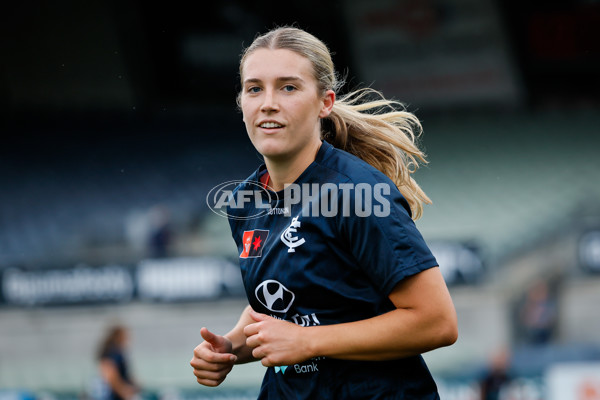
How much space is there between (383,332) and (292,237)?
32cm

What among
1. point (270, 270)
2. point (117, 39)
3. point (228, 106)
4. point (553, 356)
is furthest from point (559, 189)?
point (270, 270)

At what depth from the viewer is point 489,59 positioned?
997 cm

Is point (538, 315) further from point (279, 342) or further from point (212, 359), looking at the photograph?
point (279, 342)

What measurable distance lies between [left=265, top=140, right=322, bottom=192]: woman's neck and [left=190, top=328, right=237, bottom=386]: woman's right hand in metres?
0.44

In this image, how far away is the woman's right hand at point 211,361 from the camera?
1941 millimetres

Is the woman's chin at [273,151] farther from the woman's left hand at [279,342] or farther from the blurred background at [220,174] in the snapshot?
the blurred background at [220,174]

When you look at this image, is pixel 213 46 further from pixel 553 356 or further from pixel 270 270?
pixel 270 270

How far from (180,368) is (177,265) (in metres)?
1.31

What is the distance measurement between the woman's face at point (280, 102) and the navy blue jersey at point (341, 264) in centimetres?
10

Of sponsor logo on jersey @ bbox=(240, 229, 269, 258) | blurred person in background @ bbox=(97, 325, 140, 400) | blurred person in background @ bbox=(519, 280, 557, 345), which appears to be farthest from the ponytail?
blurred person in background @ bbox=(519, 280, 557, 345)

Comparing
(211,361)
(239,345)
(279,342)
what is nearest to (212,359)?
(211,361)

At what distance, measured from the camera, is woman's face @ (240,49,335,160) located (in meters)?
1.85

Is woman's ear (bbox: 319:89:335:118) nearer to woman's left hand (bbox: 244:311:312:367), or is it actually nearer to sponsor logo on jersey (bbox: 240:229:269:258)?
sponsor logo on jersey (bbox: 240:229:269:258)

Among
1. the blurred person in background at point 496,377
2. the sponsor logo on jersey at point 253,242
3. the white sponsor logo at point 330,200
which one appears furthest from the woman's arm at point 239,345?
the blurred person in background at point 496,377
